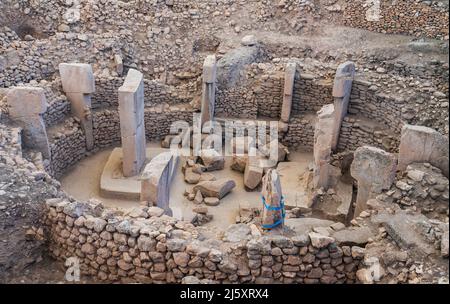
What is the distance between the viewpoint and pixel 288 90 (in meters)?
12.1

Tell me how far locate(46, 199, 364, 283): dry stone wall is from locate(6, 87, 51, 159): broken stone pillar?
11.4ft

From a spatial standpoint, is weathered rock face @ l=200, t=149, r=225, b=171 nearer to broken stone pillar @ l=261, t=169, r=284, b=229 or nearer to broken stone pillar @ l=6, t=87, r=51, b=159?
broken stone pillar @ l=6, t=87, r=51, b=159

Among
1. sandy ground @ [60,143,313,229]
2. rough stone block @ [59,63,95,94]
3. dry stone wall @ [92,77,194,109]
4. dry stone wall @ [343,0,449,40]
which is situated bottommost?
sandy ground @ [60,143,313,229]

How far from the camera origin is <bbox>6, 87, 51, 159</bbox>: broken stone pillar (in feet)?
30.1

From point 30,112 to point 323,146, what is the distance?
5.82 m

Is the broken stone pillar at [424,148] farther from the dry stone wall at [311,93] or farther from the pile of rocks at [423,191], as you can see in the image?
the dry stone wall at [311,93]

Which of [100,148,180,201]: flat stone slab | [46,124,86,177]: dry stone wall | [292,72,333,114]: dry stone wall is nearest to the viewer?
[100,148,180,201]: flat stone slab

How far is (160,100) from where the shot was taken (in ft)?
41.7

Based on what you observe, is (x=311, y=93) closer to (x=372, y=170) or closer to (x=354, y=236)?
(x=372, y=170)

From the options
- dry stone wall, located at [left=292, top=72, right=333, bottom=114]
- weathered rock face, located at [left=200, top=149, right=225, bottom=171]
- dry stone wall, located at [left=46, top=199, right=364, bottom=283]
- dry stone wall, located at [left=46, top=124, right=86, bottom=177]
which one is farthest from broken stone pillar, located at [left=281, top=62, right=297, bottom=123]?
dry stone wall, located at [left=46, top=199, right=364, bottom=283]

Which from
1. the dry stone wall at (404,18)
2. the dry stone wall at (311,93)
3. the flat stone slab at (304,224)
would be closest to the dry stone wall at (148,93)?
the dry stone wall at (311,93)

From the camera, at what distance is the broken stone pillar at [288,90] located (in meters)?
11.9

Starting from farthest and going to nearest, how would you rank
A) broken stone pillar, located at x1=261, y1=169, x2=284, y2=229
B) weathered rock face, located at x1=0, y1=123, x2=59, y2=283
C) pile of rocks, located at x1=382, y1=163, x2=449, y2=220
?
pile of rocks, located at x1=382, y1=163, x2=449, y2=220 < broken stone pillar, located at x1=261, y1=169, x2=284, y2=229 < weathered rock face, located at x1=0, y1=123, x2=59, y2=283

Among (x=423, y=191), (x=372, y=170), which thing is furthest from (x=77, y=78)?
(x=423, y=191)
